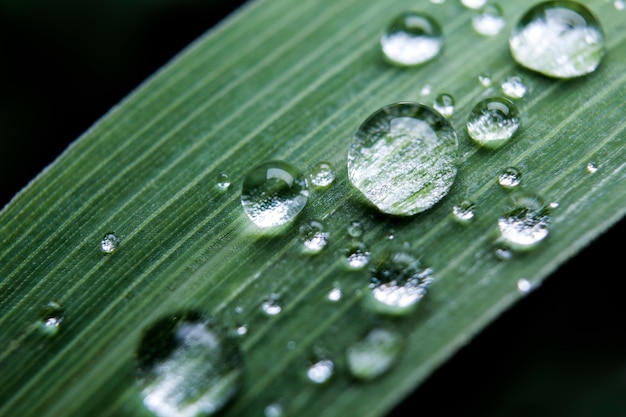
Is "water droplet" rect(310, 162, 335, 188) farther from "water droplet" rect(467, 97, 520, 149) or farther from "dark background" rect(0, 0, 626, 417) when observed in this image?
"dark background" rect(0, 0, 626, 417)

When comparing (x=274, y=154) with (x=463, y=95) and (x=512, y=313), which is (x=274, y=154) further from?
(x=512, y=313)

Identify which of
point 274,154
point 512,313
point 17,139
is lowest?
point 512,313

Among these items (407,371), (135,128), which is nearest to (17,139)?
(135,128)

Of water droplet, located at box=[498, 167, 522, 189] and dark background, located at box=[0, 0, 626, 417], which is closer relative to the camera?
water droplet, located at box=[498, 167, 522, 189]

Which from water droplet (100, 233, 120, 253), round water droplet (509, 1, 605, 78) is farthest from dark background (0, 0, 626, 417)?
water droplet (100, 233, 120, 253)

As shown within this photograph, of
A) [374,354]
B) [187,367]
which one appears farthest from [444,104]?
[187,367]

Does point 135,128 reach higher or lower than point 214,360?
higher

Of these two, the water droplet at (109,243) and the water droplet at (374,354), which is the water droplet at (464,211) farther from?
the water droplet at (109,243)
